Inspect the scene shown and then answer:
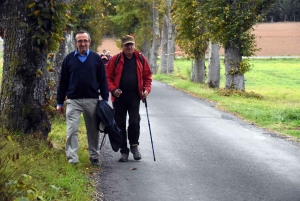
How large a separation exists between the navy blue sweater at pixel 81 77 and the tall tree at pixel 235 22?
16.3 meters

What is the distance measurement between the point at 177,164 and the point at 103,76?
1.93m

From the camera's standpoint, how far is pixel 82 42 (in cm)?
918

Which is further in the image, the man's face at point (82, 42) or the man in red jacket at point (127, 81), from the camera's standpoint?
the man in red jacket at point (127, 81)

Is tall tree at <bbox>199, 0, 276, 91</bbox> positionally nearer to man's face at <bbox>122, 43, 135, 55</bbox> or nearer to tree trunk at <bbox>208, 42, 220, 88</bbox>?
tree trunk at <bbox>208, 42, 220, 88</bbox>

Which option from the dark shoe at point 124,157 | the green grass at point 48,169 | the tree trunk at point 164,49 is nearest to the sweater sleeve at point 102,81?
the green grass at point 48,169

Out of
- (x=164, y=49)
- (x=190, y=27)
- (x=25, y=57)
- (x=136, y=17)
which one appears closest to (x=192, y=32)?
(x=190, y=27)

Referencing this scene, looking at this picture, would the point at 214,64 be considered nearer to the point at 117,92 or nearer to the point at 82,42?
the point at 117,92

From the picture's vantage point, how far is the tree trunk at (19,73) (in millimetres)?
9539

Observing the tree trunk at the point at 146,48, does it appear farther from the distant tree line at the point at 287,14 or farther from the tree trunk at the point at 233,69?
the tree trunk at the point at 233,69

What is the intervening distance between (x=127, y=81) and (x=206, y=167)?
6.11ft

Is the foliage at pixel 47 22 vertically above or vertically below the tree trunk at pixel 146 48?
above

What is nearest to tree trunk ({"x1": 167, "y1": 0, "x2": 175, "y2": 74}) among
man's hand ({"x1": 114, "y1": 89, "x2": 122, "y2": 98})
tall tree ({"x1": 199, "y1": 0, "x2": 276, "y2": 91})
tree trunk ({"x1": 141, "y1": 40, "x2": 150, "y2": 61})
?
tree trunk ({"x1": 141, "y1": 40, "x2": 150, "y2": 61})

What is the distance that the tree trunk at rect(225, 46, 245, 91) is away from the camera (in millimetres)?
26500

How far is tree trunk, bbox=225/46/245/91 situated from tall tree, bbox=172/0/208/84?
127 cm
